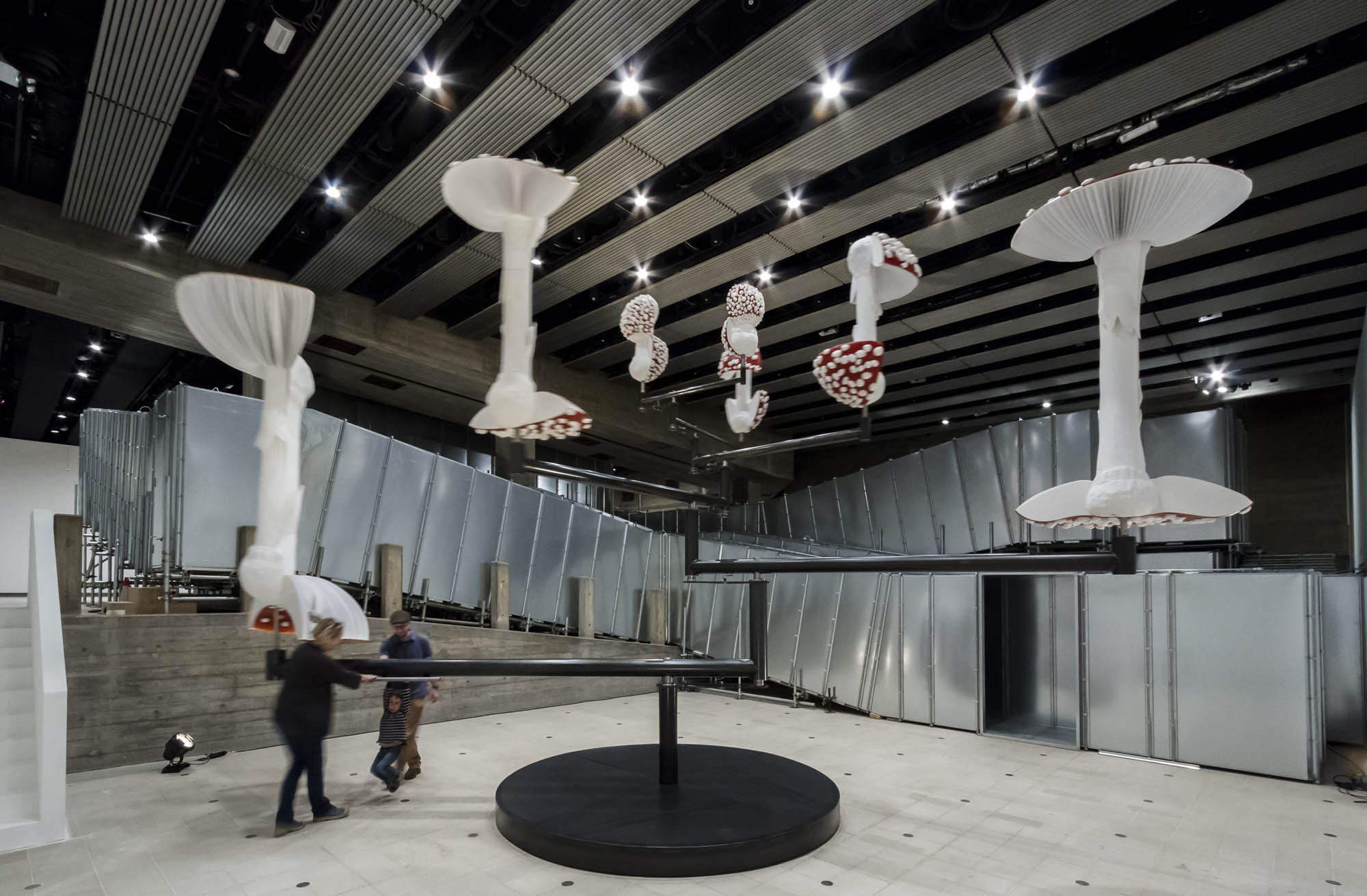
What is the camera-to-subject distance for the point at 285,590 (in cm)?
230

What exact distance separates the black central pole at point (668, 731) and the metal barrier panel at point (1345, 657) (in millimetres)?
8980

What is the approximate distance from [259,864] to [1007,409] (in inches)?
718

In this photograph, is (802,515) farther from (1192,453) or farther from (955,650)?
(1192,453)

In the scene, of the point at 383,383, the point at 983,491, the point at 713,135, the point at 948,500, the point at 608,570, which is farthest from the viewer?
the point at 383,383

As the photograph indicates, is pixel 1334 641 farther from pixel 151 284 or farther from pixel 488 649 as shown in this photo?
pixel 151 284

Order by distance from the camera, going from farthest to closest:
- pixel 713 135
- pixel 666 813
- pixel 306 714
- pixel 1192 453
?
→ pixel 1192 453
pixel 713 135
pixel 306 714
pixel 666 813

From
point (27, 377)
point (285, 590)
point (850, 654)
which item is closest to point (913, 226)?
point (850, 654)

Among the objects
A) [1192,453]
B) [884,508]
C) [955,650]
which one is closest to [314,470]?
[955,650]

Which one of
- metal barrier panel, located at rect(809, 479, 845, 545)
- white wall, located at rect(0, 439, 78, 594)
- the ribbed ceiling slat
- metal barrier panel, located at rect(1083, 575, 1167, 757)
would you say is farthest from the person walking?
white wall, located at rect(0, 439, 78, 594)

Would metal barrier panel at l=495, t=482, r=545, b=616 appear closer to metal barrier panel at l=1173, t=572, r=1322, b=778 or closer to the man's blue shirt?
the man's blue shirt

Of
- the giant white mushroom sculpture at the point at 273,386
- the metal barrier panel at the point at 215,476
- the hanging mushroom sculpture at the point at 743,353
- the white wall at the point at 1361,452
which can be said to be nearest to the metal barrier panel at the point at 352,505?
the metal barrier panel at the point at 215,476

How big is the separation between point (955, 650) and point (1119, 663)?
6.79ft

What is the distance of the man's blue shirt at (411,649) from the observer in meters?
6.89

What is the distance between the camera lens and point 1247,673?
8398mm
